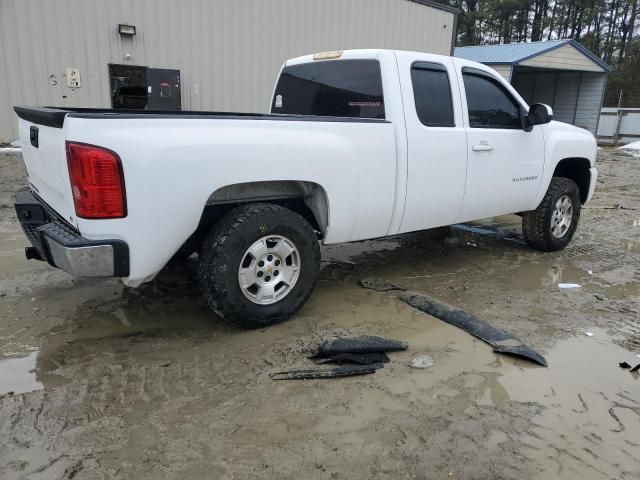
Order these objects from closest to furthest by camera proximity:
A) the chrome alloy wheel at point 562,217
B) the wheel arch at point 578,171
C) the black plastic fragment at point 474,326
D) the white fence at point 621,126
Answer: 1. the black plastic fragment at point 474,326
2. the chrome alloy wheel at point 562,217
3. the wheel arch at point 578,171
4. the white fence at point 621,126

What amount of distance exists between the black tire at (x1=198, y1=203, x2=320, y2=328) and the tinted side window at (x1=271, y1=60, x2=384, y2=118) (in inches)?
49.7

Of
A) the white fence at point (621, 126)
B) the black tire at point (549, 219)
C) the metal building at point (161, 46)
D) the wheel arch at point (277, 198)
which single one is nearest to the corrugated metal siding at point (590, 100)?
the white fence at point (621, 126)

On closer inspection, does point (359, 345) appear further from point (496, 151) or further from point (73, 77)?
point (73, 77)

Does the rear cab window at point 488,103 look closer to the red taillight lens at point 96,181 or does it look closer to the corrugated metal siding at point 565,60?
the red taillight lens at point 96,181

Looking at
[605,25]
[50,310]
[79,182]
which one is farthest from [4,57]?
[605,25]

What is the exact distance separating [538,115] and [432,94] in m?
1.31

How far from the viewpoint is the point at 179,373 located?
3217mm

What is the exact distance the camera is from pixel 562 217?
19.9 feet

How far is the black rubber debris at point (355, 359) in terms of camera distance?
3.38 m

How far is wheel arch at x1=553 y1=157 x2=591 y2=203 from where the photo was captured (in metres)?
6.16

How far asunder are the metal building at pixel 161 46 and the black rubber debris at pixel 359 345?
10.3 m

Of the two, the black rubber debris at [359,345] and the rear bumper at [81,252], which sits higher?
the rear bumper at [81,252]

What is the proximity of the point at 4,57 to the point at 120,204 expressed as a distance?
10.1m

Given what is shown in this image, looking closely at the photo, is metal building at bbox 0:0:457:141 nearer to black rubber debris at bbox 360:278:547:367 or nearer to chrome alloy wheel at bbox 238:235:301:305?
black rubber debris at bbox 360:278:547:367
